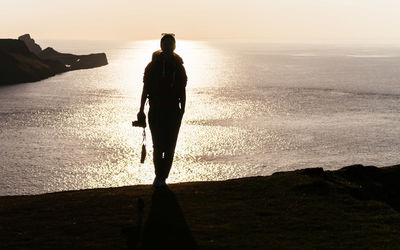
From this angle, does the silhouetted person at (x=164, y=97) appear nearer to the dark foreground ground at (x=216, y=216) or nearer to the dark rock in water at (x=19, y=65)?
the dark foreground ground at (x=216, y=216)

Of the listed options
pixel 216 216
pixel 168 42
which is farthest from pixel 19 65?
pixel 216 216

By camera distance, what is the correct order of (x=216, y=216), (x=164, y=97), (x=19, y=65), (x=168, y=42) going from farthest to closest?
1. (x=19, y=65)
2. (x=164, y=97)
3. (x=168, y=42)
4. (x=216, y=216)

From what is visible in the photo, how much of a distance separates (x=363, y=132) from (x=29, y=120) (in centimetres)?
5772

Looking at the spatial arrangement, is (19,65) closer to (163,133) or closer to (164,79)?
(163,133)

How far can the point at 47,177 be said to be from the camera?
55.9m

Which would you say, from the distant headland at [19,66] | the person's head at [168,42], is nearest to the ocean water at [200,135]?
the distant headland at [19,66]

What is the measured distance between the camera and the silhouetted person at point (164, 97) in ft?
33.0

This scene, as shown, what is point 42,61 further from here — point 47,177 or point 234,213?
point 234,213

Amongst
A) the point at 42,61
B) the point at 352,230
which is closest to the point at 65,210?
the point at 352,230

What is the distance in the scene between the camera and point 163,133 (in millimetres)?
10352

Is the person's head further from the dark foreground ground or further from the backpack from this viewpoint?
the dark foreground ground

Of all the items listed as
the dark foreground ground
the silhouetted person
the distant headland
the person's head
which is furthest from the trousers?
the distant headland

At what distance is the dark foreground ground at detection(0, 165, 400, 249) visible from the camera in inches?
291

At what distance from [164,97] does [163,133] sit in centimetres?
75
